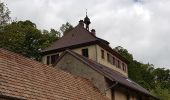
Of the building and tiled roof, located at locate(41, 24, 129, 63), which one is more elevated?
tiled roof, located at locate(41, 24, 129, 63)

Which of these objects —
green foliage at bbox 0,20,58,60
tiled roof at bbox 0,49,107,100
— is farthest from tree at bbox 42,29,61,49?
tiled roof at bbox 0,49,107,100

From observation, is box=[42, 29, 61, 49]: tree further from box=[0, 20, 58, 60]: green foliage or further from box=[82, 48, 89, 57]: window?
box=[82, 48, 89, 57]: window

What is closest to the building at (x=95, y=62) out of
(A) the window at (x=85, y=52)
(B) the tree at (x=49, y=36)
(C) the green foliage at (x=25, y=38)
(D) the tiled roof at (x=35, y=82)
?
(A) the window at (x=85, y=52)

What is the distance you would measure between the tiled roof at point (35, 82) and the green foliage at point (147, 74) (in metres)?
48.4

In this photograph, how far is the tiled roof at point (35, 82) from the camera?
16.2m

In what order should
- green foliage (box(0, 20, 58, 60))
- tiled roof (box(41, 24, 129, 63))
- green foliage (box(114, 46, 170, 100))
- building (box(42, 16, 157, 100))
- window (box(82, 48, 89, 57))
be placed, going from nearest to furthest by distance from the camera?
building (box(42, 16, 157, 100))
window (box(82, 48, 89, 57))
tiled roof (box(41, 24, 129, 63))
green foliage (box(0, 20, 58, 60))
green foliage (box(114, 46, 170, 100))

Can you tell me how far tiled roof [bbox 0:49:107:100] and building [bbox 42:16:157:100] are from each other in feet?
8.38

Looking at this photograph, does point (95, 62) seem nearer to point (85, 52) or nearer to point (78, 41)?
point (85, 52)

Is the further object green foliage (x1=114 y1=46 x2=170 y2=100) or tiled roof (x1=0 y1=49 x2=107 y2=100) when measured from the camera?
green foliage (x1=114 y1=46 x2=170 y2=100)

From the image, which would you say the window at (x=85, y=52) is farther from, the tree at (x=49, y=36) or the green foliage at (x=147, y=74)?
the green foliage at (x=147, y=74)

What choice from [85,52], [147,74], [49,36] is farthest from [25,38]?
[147,74]

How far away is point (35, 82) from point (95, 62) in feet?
55.4

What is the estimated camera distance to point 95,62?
34938 millimetres

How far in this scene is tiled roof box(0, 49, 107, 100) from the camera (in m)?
16.2
